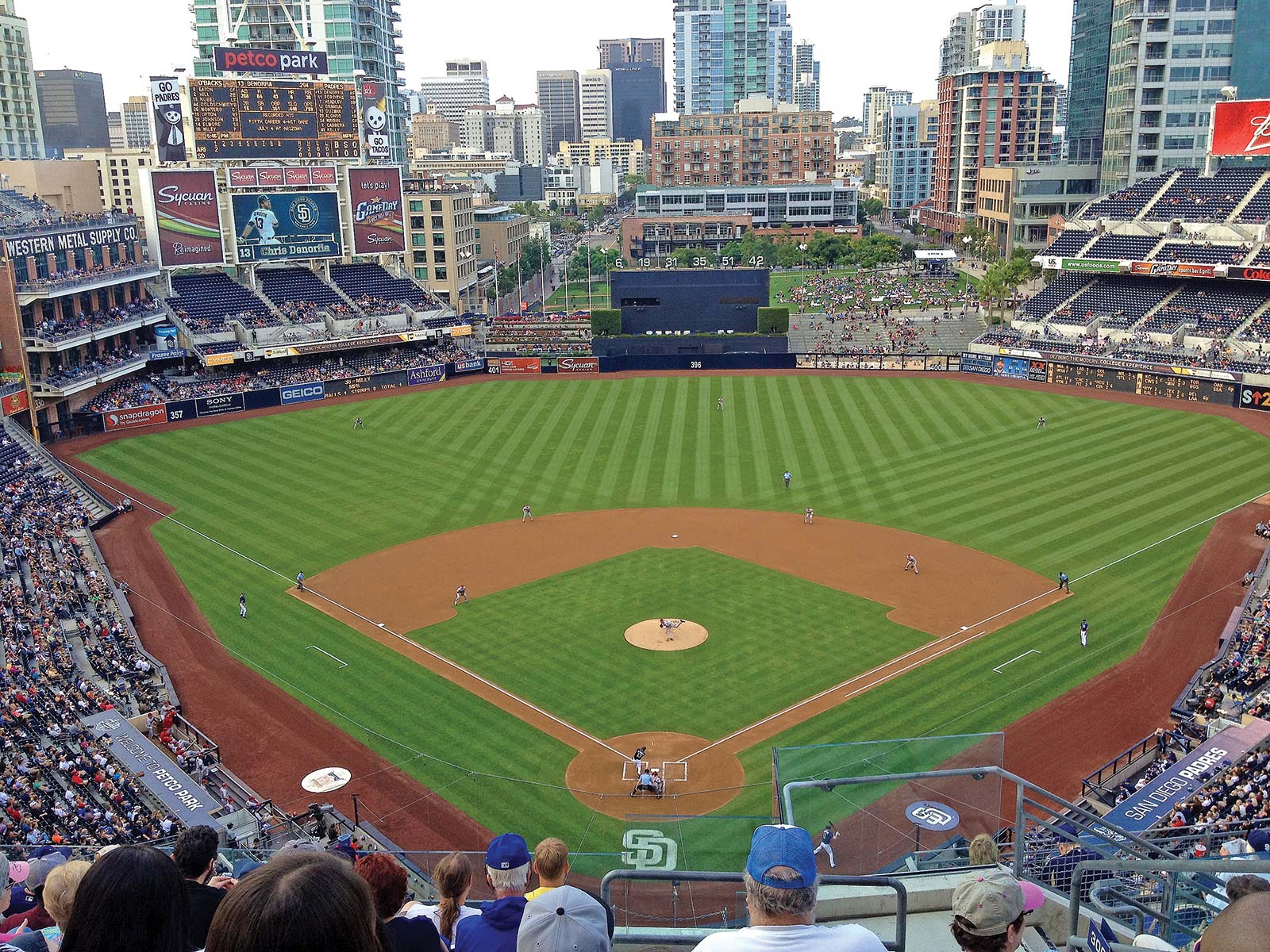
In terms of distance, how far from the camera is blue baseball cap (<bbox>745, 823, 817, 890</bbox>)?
4.98m

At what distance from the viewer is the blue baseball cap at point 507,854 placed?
805 centimetres

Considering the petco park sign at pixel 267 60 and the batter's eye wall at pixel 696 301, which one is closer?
the petco park sign at pixel 267 60

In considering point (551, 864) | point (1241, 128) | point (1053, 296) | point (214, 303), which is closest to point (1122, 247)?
point (1053, 296)

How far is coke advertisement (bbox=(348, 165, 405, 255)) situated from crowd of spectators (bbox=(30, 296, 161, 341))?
650 inches

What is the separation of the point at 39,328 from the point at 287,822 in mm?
49645

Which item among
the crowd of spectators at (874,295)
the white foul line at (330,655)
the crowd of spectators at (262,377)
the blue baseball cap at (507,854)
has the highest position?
the blue baseball cap at (507,854)

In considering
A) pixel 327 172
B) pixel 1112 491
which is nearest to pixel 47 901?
pixel 1112 491

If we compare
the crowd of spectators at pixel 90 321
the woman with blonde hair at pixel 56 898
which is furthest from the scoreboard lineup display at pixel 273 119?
the woman with blonde hair at pixel 56 898

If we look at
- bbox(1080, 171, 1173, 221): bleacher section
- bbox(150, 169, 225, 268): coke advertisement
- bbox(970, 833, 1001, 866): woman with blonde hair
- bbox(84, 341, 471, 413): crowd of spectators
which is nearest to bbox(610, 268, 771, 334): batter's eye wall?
bbox(84, 341, 471, 413): crowd of spectators

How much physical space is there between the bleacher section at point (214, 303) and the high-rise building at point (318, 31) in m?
30.6

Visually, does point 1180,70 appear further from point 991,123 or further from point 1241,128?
point 991,123

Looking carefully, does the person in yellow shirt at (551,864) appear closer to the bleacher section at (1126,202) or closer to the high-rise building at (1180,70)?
the bleacher section at (1126,202)

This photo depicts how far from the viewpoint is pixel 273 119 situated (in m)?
78.9

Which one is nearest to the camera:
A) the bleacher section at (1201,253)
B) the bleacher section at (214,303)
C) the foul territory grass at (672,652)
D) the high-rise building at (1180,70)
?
the foul territory grass at (672,652)
